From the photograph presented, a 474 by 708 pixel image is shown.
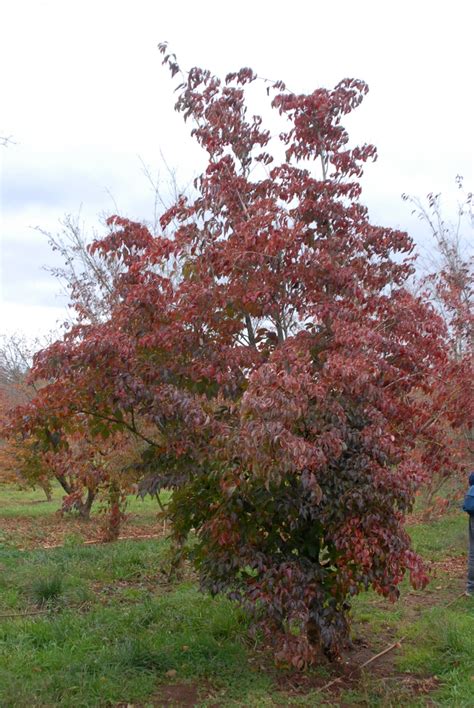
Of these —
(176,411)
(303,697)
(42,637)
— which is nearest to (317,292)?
(176,411)

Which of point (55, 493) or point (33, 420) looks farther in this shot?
point (55, 493)

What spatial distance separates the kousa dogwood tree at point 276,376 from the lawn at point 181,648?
0.47 metres

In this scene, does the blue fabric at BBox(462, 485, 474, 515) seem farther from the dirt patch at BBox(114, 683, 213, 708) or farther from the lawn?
the dirt patch at BBox(114, 683, 213, 708)

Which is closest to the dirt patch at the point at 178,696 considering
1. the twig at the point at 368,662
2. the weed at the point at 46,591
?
the twig at the point at 368,662

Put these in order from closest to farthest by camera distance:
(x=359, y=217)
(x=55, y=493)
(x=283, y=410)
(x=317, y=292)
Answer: (x=283, y=410)
(x=317, y=292)
(x=359, y=217)
(x=55, y=493)

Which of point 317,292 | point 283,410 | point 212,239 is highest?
point 212,239

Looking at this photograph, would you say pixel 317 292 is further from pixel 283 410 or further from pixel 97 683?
pixel 97 683

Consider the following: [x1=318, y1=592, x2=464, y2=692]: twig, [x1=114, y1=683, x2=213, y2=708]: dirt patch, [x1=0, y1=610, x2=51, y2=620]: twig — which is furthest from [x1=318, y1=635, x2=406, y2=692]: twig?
[x1=0, y1=610, x2=51, y2=620]: twig

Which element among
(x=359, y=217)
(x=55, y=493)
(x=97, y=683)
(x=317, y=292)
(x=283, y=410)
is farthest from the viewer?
(x=55, y=493)

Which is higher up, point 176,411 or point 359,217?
point 359,217

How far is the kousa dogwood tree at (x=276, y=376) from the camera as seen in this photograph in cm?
458

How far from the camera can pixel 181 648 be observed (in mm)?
5508

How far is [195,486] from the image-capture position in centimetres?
548

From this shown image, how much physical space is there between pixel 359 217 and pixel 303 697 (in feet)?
12.0
